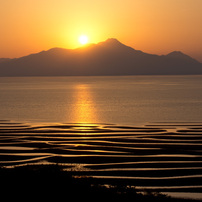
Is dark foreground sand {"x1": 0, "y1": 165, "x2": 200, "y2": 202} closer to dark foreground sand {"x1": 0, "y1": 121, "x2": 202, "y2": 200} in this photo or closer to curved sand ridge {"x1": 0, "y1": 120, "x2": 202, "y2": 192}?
dark foreground sand {"x1": 0, "y1": 121, "x2": 202, "y2": 200}

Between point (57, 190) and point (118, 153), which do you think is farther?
point (118, 153)

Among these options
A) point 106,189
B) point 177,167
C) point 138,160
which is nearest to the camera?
point 106,189

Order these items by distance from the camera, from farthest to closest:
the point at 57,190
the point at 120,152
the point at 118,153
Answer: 1. the point at 120,152
2. the point at 118,153
3. the point at 57,190

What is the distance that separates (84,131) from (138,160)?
48.4 ft

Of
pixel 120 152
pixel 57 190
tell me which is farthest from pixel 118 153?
pixel 57 190

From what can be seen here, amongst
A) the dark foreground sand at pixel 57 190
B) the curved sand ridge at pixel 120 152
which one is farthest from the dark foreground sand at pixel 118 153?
the dark foreground sand at pixel 57 190

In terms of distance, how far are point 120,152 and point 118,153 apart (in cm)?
34

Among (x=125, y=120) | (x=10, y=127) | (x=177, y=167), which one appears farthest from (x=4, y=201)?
(x=125, y=120)

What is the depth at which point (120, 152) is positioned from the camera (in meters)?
28.2

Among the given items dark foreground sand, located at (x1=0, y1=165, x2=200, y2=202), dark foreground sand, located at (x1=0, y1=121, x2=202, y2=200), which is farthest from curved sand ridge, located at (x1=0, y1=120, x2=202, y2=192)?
dark foreground sand, located at (x1=0, y1=165, x2=200, y2=202)

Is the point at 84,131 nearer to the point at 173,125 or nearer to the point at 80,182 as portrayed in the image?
the point at 173,125

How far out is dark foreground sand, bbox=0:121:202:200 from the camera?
21.7 m

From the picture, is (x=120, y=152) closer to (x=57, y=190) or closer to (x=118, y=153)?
(x=118, y=153)

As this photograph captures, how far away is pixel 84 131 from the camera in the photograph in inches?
1582
